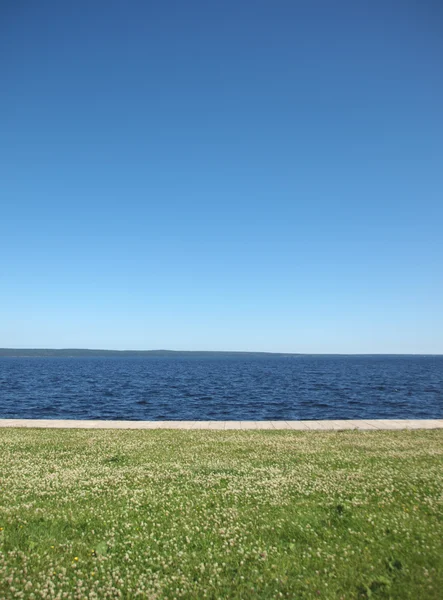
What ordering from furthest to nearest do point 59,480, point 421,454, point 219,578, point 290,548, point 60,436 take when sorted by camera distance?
point 60,436
point 421,454
point 59,480
point 290,548
point 219,578

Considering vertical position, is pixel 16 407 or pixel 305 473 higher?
pixel 305 473

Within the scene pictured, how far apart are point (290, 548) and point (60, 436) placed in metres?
15.2

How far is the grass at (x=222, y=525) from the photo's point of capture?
6.52 meters

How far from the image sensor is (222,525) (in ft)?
28.2

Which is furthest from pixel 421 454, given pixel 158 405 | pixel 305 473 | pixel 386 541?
pixel 158 405

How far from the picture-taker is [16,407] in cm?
4597

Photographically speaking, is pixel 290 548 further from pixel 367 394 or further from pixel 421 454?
pixel 367 394

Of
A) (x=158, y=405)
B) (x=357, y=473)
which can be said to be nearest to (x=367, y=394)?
(x=158, y=405)

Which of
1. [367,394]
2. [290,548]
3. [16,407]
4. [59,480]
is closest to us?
[290,548]

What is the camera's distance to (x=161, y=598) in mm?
6152

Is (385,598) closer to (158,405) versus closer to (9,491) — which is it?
(9,491)

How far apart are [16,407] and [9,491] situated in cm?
4099

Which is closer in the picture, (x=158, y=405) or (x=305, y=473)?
(x=305, y=473)

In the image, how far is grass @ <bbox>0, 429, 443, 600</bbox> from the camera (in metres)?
6.52
